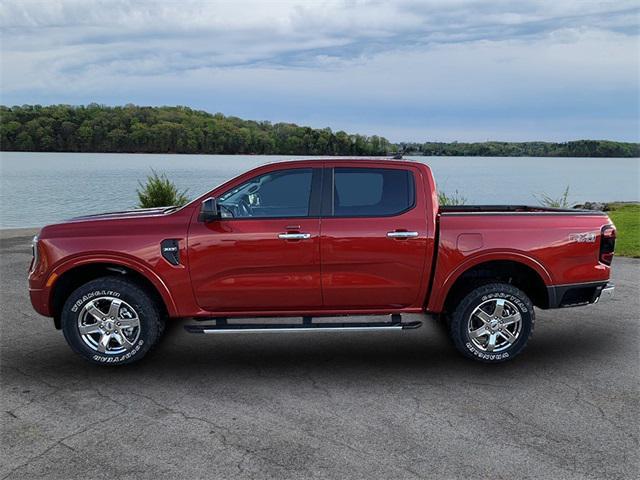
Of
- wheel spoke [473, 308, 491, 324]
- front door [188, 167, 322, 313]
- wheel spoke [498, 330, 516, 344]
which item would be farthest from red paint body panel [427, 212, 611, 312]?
front door [188, 167, 322, 313]

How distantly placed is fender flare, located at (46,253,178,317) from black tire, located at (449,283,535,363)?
2.65 metres

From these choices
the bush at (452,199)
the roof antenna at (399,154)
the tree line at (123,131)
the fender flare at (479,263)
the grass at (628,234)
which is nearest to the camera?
the fender flare at (479,263)

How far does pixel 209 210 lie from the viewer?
5.46m

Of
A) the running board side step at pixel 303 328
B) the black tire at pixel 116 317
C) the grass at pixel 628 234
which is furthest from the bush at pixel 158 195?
the running board side step at pixel 303 328

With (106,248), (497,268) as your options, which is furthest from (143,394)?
(497,268)

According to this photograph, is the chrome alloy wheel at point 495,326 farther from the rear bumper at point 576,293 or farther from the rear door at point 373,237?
the rear door at point 373,237

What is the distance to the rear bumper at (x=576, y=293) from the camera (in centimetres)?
588

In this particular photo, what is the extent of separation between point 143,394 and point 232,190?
6.36 ft

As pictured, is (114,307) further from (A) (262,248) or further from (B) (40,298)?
(A) (262,248)

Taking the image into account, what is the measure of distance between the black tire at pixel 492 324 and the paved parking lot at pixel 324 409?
0.15 meters

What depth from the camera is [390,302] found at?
5855 millimetres

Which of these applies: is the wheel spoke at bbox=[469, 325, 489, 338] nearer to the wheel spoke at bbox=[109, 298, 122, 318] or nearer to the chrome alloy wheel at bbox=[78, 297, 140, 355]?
the chrome alloy wheel at bbox=[78, 297, 140, 355]

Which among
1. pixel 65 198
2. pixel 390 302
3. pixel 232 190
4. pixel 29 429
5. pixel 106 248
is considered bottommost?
pixel 65 198

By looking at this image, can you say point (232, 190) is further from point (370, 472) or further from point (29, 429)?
point (370, 472)
